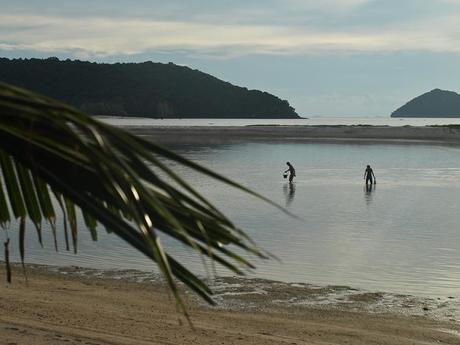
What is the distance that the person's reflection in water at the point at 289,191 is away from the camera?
86.7 ft

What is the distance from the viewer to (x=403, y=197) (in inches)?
1091

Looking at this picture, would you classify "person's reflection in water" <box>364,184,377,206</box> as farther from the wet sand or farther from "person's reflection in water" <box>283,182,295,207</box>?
the wet sand

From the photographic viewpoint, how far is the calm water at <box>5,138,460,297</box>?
13359 millimetres

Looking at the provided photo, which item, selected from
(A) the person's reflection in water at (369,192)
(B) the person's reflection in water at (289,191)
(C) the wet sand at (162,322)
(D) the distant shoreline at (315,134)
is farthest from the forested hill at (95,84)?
(C) the wet sand at (162,322)

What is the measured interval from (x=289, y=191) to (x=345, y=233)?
35.8 feet

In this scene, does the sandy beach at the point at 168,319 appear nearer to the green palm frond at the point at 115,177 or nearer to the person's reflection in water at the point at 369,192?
the green palm frond at the point at 115,177

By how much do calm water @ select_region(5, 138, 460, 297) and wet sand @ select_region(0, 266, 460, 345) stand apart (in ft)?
4.69

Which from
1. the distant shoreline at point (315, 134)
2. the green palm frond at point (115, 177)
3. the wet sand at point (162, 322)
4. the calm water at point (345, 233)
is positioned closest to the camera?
the green palm frond at point (115, 177)

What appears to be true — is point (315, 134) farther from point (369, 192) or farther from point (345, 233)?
point (345, 233)

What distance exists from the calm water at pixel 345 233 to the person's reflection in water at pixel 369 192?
2.1 inches

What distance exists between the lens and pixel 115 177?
4.09 feet

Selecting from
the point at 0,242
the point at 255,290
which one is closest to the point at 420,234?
the point at 255,290

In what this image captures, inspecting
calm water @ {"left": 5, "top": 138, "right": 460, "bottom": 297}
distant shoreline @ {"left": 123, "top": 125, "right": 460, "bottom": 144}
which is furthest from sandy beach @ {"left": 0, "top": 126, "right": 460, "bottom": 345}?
distant shoreline @ {"left": 123, "top": 125, "right": 460, "bottom": 144}

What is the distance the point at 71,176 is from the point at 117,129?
154mm
